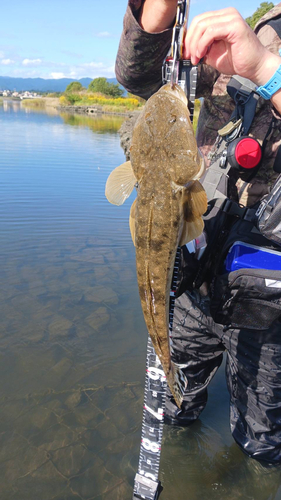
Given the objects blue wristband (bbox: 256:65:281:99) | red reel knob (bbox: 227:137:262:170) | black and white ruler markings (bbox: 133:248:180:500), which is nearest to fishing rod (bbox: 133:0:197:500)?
black and white ruler markings (bbox: 133:248:180:500)

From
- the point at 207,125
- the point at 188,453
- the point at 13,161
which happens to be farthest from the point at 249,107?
the point at 13,161

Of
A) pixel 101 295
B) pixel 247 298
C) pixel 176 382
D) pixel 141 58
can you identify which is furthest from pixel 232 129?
pixel 101 295

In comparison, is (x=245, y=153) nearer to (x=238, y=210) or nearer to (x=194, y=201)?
(x=238, y=210)

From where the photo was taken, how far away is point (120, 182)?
199cm

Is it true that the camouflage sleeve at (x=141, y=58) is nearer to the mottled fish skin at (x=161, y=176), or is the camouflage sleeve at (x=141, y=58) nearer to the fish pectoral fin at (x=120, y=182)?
the mottled fish skin at (x=161, y=176)

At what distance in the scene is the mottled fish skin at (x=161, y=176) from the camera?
174 cm

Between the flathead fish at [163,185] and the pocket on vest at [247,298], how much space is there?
2.01 ft

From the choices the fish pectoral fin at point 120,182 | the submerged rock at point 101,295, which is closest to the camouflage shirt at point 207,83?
the fish pectoral fin at point 120,182

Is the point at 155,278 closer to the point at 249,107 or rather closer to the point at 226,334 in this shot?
the point at 226,334

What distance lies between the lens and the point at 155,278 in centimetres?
192

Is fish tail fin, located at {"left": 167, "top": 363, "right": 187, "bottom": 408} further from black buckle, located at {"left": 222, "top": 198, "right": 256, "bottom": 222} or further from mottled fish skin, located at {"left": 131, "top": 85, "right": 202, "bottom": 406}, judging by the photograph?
black buckle, located at {"left": 222, "top": 198, "right": 256, "bottom": 222}

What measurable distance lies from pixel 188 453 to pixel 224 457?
36cm

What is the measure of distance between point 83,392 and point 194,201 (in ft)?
10.1

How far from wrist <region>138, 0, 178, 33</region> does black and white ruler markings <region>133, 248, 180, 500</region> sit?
2.06 meters
